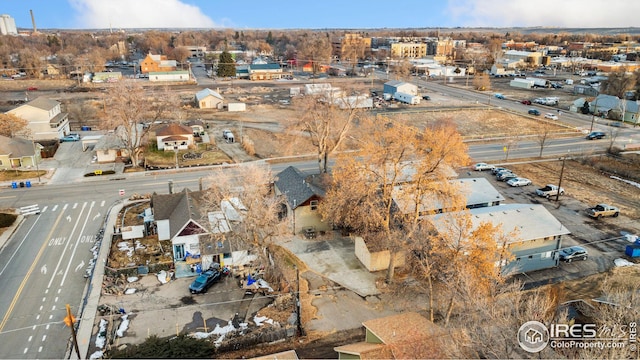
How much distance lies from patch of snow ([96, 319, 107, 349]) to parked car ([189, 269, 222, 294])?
4.84m

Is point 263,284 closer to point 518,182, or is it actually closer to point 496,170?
point 518,182

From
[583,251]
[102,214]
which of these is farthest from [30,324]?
[583,251]

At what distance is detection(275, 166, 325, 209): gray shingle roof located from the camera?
33281 mm

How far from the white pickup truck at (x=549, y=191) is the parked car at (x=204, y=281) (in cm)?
3024

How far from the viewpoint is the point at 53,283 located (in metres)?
27.1

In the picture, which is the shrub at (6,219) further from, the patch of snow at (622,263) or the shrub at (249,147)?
the patch of snow at (622,263)

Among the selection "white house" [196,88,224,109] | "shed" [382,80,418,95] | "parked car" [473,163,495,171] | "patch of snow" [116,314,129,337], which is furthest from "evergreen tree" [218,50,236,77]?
"patch of snow" [116,314,129,337]

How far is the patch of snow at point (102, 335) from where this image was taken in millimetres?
21875

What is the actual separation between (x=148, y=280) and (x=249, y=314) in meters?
7.77

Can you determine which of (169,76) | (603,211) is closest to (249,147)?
(603,211)

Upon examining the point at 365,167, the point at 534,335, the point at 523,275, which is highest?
the point at 365,167

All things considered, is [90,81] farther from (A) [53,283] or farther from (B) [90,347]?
(B) [90,347]

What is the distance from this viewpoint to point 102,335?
2250 centimetres

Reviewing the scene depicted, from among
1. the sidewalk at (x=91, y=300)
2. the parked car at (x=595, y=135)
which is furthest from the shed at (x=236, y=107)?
the parked car at (x=595, y=135)
